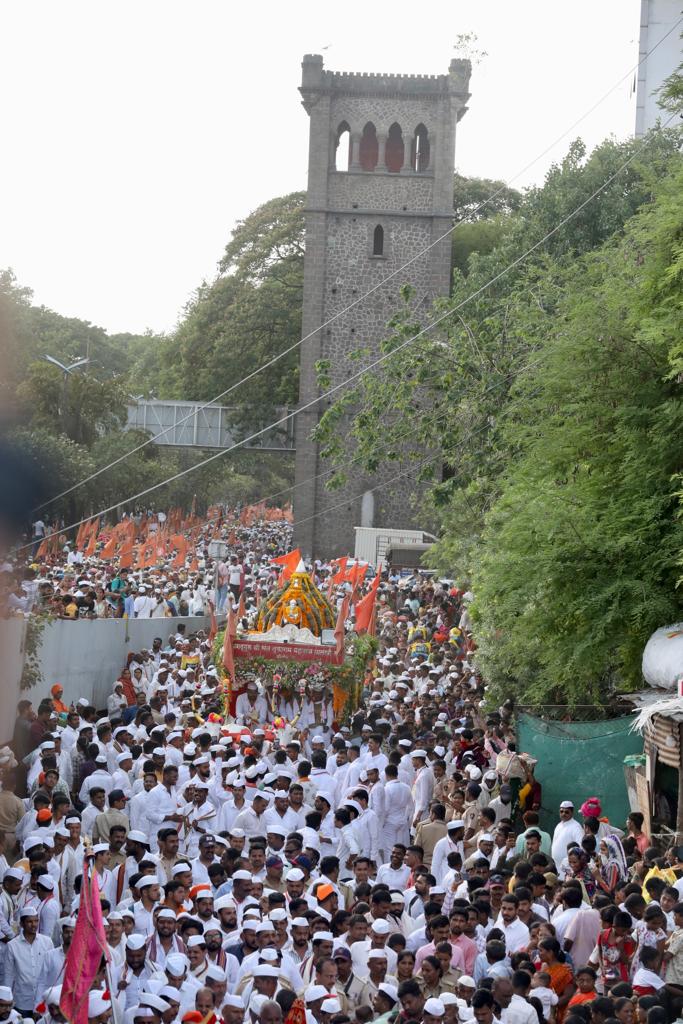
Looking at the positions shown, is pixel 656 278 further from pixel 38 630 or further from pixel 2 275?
pixel 2 275

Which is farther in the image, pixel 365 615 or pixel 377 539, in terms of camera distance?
pixel 377 539

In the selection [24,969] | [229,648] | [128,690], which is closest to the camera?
[24,969]

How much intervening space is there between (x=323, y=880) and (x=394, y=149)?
38.0m

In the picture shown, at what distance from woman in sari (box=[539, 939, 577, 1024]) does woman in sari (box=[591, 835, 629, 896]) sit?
5.81 feet

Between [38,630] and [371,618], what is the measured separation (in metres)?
4.80

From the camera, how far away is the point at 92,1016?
757 cm

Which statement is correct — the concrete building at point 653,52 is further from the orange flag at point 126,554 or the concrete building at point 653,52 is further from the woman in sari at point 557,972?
the woman in sari at point 557,972

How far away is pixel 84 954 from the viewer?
310 inches

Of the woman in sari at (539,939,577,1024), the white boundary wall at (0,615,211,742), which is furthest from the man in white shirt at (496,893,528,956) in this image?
the white boundary wall at (0,615,211,742)

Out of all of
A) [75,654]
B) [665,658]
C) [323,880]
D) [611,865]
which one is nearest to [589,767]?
[665,658]

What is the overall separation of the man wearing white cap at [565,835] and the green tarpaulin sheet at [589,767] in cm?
171

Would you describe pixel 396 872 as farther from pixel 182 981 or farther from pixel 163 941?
pixel 182 981

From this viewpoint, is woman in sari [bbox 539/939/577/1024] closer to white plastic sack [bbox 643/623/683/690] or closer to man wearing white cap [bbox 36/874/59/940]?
man wearing white cap [bbox 36/874/59/940]

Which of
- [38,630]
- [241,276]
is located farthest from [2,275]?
[38,630]
